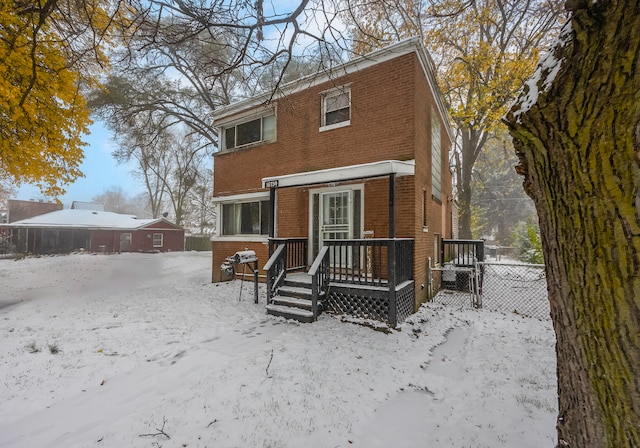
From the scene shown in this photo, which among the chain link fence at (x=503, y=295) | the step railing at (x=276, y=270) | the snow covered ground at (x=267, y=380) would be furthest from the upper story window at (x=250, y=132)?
the chain link fence at (x=503, y=295)

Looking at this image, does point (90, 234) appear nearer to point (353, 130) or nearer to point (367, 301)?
point (353, 130)

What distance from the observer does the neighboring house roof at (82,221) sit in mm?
23750

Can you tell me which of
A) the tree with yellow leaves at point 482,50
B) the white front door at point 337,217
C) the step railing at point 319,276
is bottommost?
the step railing at point 319,276

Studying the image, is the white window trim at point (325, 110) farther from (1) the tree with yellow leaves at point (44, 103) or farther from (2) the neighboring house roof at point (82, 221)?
(2) the neighboring house roof at point (82, 221)

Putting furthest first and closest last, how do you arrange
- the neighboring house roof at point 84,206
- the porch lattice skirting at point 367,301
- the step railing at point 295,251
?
the neighboring house roof at point 84,206 < the step railing at point 295,251 < the porch lattice skirting at point 367,301

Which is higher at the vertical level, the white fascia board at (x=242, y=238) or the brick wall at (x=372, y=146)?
the brick wall at (x=372, y=146)

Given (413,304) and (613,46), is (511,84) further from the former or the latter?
(613,46)

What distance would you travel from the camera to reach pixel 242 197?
375 inches

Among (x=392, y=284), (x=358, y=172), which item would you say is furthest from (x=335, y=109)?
(x=392, y=284)

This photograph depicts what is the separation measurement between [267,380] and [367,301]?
282 cm

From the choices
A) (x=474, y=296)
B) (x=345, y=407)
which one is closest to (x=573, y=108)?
(x=345, y=407)

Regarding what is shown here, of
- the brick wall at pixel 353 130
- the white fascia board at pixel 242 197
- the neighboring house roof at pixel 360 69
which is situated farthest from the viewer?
the white fascia board at pixel 242 197

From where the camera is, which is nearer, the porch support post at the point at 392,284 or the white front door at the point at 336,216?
the porch support post at the point at 392,284

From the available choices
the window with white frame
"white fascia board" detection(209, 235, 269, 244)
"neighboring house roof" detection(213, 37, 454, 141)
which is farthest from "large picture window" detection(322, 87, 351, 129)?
"white fascia board" detection(209, 235, 269, 244)
